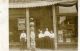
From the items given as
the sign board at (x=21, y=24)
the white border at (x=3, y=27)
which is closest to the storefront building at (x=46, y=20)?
the sign board at (x=21, y=24)

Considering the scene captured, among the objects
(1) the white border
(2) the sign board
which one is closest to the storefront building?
(2) the sign board

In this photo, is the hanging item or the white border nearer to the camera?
the white border

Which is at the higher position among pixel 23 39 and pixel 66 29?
pixel 66 29

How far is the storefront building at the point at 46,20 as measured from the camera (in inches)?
88.2

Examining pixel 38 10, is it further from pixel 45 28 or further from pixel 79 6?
pixel 79 6

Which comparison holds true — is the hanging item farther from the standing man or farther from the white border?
the white border

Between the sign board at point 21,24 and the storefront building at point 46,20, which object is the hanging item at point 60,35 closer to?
the storefront building at point 46,20

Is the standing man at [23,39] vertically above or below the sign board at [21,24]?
below

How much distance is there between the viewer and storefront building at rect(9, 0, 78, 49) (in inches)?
88.2

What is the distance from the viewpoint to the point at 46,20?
2.27 meters

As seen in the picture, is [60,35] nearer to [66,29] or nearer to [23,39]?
[66,29]

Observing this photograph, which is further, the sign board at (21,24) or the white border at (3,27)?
the sign board at (21,24)

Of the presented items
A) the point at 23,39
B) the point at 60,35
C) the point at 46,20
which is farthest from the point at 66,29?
the point at 23,39

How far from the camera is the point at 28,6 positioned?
226 cm
